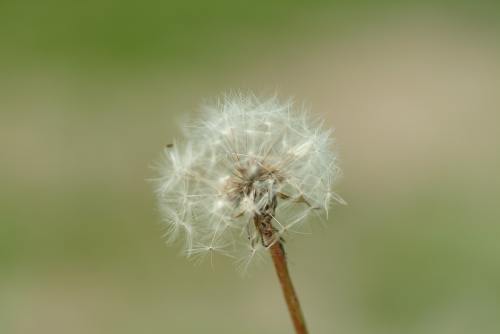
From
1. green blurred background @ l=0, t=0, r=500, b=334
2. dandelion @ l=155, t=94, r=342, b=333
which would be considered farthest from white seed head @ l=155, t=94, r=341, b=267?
green blurred background @ l=0, t=0, r=500, b=334

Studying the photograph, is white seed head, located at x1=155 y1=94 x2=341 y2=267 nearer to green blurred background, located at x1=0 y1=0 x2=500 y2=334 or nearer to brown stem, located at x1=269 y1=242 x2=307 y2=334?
brown stem, located at x1=269 y1=242 x2=307 y2=334

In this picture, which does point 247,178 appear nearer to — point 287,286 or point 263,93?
point 287,286

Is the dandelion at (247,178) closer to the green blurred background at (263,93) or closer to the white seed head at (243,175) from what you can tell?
the white seed head at (243,175)

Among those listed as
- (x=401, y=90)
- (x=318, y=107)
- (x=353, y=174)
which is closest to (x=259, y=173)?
(x=353, y=174)

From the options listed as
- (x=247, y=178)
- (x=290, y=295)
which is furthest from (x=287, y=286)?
(x=247, y=178)

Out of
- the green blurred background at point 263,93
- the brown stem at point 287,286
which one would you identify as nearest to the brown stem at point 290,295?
the brown stem at point 287,286

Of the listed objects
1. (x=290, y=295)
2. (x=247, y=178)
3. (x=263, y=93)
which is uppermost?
(x=263, y=93)

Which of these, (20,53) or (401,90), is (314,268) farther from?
(20,53)
